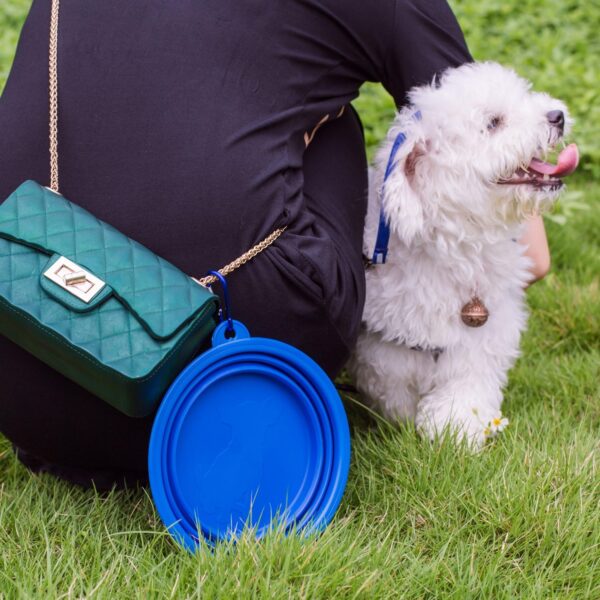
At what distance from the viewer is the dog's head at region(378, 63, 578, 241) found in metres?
2.01

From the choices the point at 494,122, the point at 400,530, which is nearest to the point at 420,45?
the point at 494,122

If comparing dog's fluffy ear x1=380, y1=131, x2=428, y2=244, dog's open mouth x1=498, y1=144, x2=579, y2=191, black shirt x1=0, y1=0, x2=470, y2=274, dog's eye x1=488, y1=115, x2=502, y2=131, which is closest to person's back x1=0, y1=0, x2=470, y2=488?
black shirt x1=0, y1=0, x2=470, y2=274

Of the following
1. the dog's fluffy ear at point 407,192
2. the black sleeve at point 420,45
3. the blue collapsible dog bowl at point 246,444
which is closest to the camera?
the blue collapsible dog bowl at point 246,444

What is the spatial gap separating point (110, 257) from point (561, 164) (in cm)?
106

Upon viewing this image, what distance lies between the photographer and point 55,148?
169cm

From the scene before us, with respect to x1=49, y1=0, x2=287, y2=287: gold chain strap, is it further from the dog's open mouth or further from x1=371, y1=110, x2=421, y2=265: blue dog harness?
the dog's open mouth

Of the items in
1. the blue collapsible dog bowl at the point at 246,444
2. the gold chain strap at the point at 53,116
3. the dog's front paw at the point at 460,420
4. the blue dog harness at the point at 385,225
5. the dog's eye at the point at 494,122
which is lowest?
the dog's front paw at the point at 460,420

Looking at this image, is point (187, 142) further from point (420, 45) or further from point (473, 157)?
point (473, 157)

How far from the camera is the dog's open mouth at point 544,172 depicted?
80.7 inches

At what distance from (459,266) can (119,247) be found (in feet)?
2.81

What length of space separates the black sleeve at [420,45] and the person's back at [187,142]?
0.8 inches

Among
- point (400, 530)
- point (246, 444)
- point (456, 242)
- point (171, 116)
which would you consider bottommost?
point (400, 530)

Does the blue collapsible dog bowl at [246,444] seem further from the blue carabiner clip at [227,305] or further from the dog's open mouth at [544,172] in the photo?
the dog's open mouth at [544,172]

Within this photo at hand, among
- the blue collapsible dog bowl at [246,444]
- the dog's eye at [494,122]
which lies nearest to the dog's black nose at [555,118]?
the dog's eye at [494,122]
